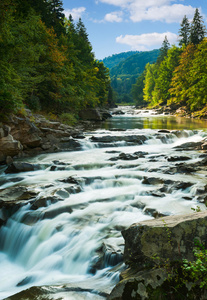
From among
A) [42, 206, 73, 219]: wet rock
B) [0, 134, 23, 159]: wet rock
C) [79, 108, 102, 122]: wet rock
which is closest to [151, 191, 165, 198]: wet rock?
[42, 206, 73, 219]: wet rock

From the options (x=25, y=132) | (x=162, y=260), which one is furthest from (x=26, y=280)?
(x=25, y=132)

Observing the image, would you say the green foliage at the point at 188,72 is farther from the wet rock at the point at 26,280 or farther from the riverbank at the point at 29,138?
the wet rock at the point at 26,280

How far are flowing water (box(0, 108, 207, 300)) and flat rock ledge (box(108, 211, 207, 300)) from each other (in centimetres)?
103

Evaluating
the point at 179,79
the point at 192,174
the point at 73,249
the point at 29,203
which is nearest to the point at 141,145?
the point at 192,174

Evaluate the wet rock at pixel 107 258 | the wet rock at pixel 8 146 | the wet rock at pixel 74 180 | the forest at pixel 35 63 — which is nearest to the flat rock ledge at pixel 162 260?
the wet rock at pixel 107 258

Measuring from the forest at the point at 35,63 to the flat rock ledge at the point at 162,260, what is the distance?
10.6 metres

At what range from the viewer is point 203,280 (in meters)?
3.06

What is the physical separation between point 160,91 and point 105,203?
194ft

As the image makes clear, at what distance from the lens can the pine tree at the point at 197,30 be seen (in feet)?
164

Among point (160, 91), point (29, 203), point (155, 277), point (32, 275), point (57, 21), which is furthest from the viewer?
point (160, 91)

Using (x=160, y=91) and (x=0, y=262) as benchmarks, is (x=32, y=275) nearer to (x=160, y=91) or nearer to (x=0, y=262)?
(x=0, y=262)

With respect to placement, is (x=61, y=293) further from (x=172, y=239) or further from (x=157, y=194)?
(x=157, y=194)

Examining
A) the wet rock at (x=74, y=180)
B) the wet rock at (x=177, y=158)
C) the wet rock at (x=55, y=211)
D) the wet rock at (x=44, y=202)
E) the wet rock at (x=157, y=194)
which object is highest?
the wet rock at (x=177, y=158)

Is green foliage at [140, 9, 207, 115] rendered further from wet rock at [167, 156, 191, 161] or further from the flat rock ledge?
the flat rock ledge
